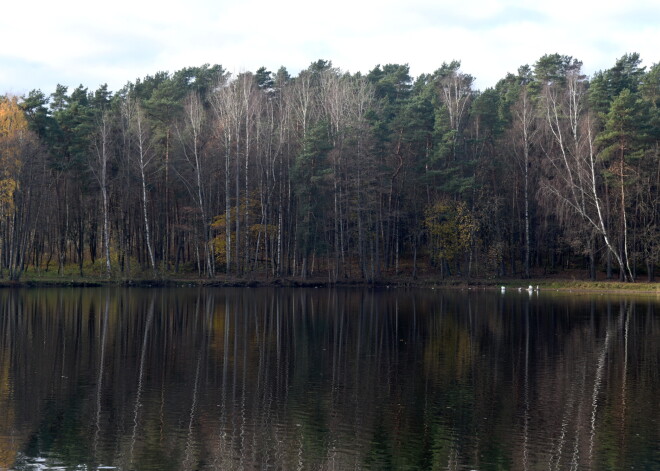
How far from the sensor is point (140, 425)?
15766mm

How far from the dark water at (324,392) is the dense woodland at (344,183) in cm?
2722

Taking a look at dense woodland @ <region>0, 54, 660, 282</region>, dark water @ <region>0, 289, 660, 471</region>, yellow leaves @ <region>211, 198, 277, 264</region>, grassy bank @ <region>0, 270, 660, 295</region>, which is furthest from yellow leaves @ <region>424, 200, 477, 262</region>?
dark water @ <region>0, 289, 660, 471</region>

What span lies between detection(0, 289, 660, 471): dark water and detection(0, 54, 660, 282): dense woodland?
27.2 m

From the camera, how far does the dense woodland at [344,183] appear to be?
62656mm

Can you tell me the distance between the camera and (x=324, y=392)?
19594mm

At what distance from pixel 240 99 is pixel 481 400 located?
5307 cm

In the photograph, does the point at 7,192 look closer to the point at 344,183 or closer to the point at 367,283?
the point at 344,183

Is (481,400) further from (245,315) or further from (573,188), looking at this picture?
(573,188)

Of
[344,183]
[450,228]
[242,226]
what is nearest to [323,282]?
[344,183]

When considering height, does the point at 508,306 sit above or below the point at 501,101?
below

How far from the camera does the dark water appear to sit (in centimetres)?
1408

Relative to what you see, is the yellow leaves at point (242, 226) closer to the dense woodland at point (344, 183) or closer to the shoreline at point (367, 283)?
the dense woodland at point (344, 183)

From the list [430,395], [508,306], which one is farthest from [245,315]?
[430,395]

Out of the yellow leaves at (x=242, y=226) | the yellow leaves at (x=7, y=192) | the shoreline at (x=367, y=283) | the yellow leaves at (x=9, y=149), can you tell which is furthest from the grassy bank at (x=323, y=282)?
the yellow leaves at (x=9, y=149)
